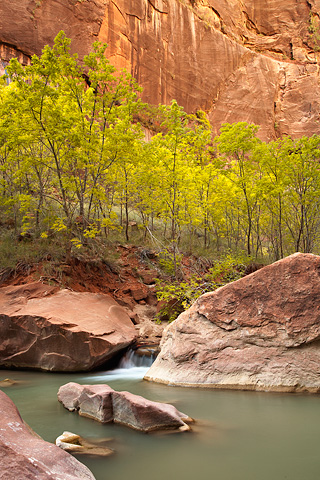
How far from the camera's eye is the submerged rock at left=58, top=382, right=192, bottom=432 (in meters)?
4.89

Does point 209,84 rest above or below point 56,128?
above

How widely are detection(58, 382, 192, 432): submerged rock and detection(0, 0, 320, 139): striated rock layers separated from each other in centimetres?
2812

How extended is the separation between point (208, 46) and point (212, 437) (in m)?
39.9

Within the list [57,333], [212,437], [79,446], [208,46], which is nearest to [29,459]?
[79,446]

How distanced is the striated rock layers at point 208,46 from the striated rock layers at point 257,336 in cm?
2711

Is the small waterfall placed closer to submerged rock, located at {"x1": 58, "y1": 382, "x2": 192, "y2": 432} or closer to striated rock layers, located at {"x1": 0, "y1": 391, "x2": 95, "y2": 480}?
submerged rock, located at {"x1": 58, "y1": 382, "x2": 192, "y2": 432}

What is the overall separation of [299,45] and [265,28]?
473 cm

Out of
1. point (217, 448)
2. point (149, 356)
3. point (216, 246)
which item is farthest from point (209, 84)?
point (217, 448)

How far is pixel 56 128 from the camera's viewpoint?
1141 centimetres

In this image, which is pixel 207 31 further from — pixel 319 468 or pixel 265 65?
pixel 319 468

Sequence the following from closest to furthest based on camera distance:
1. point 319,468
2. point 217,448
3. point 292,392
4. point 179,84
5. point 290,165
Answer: point 319,468 → point 217,448 → point 292,392 → point 290,165 → point 179,84

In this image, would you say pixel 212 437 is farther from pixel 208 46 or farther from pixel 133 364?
pixel 208 46

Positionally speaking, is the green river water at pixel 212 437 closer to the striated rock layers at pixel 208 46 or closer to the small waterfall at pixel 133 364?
the small waterfall at pixel 133 364

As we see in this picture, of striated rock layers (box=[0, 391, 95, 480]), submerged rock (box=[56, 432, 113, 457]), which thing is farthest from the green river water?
striated rock layers (box=[0, 391, 95, 480])
